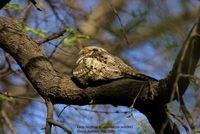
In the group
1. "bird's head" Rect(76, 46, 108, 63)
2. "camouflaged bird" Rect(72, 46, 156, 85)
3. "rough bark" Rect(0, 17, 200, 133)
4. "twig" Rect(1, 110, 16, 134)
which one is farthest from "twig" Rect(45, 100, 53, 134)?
"twig" Rect(1, 110, 16, 134)

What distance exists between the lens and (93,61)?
354 cm

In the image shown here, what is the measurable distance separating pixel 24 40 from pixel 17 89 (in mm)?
4015

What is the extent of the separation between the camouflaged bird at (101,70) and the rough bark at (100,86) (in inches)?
2.2

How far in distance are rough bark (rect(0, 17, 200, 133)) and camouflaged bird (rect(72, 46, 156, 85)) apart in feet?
0.18

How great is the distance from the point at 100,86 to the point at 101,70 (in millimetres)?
152

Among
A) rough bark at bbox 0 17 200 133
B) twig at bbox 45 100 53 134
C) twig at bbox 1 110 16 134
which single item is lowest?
twig at bbox 45 100 53 134

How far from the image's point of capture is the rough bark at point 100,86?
8.70ft

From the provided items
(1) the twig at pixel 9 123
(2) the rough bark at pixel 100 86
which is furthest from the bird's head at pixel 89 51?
(1) the twig at pixel 9 123

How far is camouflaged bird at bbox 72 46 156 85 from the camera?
10.8 ft

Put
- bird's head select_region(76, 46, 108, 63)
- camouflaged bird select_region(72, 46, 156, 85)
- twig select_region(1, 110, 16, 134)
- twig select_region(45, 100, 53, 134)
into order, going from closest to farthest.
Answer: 1. twig select_region(45, 100, 53, 134)
2. camouflaged bird select_region(72, 46, 156, 85)
3. bird's head select_region(76, 46, 108, 63)
4. twig select_region(1, 110, 16, 134)

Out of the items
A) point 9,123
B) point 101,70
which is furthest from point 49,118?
point 9,123

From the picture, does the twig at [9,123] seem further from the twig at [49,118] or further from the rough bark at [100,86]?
the twig at [49,118]

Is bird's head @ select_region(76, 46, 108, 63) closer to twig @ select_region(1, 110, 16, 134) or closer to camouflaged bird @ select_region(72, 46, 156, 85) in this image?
camouflaged bird @ select_region(72, 46, 156, 85)

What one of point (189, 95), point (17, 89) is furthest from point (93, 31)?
point (189, 95)
